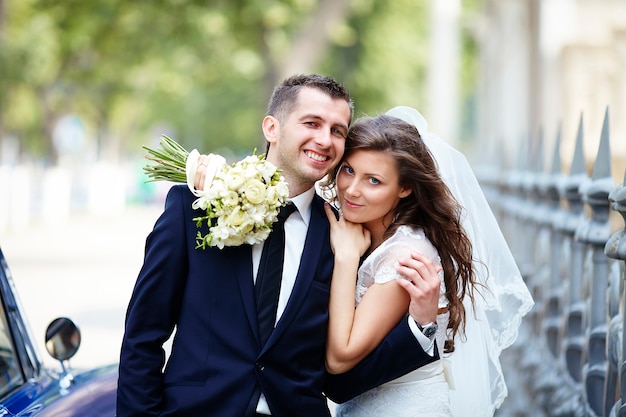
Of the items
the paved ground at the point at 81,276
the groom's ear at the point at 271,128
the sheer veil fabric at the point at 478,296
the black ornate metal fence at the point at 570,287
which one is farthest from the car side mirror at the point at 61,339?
the paved ground at the point at 81,276

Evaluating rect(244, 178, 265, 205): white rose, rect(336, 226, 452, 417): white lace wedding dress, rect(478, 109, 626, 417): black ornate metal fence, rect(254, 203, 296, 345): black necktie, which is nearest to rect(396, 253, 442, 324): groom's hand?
A: rect(336, 226, 452, 417): white lace wedding dress

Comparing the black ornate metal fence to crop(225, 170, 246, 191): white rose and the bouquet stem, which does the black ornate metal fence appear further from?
the bouquet stem

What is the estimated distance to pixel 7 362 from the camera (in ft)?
11.1

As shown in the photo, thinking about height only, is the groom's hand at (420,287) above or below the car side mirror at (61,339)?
above

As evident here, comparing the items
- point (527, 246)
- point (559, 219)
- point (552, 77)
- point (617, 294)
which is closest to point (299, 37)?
point (552, 77)

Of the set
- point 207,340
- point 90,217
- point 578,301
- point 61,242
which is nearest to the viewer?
point 207,340

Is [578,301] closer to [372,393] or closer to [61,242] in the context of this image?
[372,393]

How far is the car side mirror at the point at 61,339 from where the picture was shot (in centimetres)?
352

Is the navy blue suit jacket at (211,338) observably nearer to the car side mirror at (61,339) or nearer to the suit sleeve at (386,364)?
the suit sleeve at (386,364)

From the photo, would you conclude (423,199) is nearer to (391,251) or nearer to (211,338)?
(391,251)

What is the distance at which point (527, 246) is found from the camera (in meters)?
6.54

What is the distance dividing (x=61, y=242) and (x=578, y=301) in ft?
48.7

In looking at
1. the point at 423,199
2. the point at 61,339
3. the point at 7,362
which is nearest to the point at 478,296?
the point at 423,199

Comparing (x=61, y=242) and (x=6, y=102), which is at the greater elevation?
(x=6, y=102)
